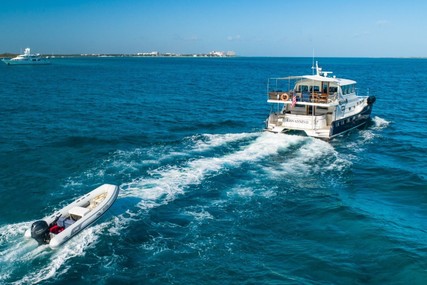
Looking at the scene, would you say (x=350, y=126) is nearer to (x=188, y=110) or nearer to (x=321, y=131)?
(x=321, y=131)

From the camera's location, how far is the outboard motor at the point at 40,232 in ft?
55.2

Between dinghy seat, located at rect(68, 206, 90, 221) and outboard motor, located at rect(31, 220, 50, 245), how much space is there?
1929 mm

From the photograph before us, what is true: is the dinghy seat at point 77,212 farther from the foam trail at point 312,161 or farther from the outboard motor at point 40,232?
the foam trail at point 312,161

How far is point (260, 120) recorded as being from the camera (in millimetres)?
47094

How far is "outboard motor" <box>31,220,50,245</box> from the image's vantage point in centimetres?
1683

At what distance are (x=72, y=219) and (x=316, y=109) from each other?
27.3 meters

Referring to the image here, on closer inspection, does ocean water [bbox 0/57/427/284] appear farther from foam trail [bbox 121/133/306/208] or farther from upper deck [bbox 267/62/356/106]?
upper deck [bbox 267/62/356/106]

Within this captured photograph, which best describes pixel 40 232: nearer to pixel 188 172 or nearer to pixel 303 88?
pixel 188 172

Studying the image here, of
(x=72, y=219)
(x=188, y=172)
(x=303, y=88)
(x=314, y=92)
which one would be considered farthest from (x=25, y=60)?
(x=72, y=219)

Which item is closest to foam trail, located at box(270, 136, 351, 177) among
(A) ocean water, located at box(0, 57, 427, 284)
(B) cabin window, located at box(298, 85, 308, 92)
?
(A) ocean water, located at box(0, 57, 427, 284)

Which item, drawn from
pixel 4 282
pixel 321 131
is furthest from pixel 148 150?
pixel 4 282

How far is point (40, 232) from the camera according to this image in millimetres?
16828

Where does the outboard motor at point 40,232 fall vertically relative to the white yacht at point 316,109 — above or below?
below

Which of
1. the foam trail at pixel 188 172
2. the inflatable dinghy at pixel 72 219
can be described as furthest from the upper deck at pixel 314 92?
the inflatable dinghy at pixel 72 219
